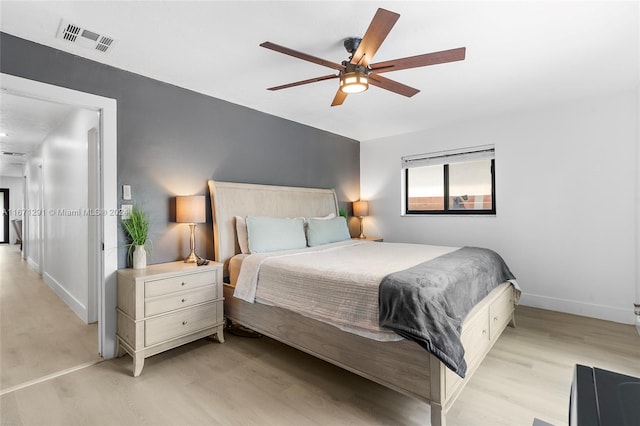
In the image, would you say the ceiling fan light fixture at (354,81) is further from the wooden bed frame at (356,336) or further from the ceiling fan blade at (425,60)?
the wooden bed frame at (356,336)

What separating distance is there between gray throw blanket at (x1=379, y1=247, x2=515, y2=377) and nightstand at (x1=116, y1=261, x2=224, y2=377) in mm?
1613

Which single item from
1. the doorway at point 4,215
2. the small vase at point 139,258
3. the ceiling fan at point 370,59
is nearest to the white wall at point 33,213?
the doorway at point 4,215

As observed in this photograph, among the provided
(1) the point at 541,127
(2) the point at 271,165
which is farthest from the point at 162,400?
(1) the point at 541,127

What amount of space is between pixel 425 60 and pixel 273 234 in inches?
82.9

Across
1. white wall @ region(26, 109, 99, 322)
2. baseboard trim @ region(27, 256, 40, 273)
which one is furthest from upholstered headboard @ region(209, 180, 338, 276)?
baseboard trim @ region(27, 256, 40, 273)

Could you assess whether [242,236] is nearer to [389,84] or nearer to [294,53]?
[294,53]

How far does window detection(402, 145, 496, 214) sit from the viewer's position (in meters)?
4.15

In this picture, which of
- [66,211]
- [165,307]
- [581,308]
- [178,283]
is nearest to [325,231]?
[178,283]

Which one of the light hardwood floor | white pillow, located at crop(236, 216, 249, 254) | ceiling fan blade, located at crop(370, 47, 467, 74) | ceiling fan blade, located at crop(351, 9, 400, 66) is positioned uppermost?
ceiling fan blade, located at crop(351, 9, 400, 66)

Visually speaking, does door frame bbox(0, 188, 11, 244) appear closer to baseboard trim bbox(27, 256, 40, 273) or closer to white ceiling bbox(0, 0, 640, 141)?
baseboard trim bbox(27, 256, 40, 273)

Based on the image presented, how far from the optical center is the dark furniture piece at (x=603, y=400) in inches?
24.3

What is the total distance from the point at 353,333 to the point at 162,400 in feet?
4.22

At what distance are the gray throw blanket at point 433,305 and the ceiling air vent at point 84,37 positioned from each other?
8.43ft

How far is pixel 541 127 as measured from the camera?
3.62m
